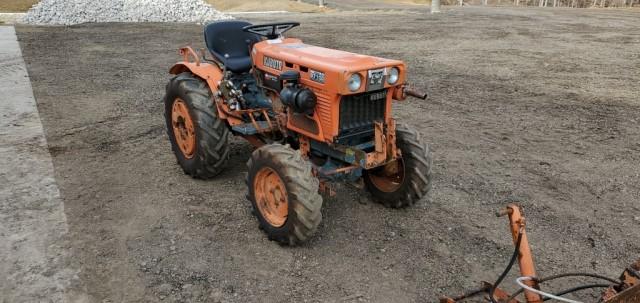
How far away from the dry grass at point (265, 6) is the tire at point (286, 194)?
79.2ft

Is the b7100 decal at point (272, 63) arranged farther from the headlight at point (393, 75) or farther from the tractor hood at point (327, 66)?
the headlight at point (393, 75)

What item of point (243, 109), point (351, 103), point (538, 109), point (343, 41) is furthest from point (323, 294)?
point (343, 41)

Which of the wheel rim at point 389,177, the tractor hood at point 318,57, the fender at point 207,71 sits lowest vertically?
the wheel rim at point 389,177

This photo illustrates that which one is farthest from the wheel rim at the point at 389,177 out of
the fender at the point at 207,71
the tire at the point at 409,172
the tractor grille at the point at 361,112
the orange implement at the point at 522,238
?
the fender at the point at 207,71

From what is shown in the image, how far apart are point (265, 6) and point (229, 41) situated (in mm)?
23840

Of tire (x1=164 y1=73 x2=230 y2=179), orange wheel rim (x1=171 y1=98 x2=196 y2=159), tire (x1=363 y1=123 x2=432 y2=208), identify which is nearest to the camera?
tire (x1=363 y1=123 x2=432 y2=208)

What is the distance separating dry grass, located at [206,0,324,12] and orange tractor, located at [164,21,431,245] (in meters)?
22.9

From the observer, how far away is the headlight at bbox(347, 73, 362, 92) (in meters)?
3.65

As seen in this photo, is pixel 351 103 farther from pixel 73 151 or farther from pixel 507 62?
pixel 507 62

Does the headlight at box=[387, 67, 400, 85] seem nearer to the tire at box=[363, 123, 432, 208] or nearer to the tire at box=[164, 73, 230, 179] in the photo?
the tire at box=[363, 123, 432, 208]

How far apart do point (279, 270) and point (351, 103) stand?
1.38m

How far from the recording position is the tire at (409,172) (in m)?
4.10

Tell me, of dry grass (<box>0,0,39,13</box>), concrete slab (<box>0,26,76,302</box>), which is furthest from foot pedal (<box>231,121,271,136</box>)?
dry grass (<box>0,0,39,13</box>)

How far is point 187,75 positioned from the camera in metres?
5.16
